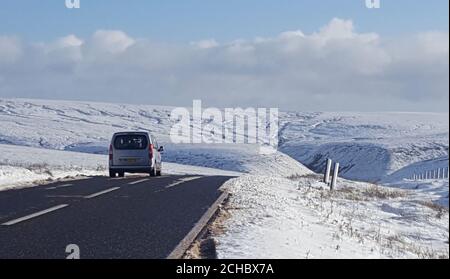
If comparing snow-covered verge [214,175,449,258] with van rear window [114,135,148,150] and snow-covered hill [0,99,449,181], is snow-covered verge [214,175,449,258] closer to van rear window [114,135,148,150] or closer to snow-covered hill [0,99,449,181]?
van rear window [114,135,148,150]

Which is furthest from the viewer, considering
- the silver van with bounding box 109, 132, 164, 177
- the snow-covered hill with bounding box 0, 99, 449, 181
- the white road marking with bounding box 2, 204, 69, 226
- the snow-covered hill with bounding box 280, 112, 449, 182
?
the snow-covered hill with bounding box 280, 112, 449, 182

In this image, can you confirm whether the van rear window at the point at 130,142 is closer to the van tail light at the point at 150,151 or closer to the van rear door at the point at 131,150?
the van rear door at the point at 131,150

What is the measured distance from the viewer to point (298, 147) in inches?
4134

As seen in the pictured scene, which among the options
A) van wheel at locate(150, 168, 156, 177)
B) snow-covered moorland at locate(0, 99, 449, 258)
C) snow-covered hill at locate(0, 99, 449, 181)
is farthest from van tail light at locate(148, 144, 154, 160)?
snow-covered hill at locate(0, 99, 449, 181)

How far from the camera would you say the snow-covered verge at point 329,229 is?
747 cm

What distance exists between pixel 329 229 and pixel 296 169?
51393 mm

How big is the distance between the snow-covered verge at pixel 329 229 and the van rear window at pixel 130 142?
7.23 metres

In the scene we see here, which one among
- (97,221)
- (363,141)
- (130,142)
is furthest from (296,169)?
(97,221)

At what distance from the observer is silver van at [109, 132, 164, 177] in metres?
22.9

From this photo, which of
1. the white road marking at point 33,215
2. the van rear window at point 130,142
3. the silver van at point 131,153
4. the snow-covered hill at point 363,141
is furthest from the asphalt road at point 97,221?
the snow-covered hill at point 363,141

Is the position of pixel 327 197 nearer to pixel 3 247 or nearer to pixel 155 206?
pixel 155 206

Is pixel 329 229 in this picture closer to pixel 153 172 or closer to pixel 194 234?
pixel 194 234

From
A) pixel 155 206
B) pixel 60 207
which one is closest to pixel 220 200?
pixel 155 206

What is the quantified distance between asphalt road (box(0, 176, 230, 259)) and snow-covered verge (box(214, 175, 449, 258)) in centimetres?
77
